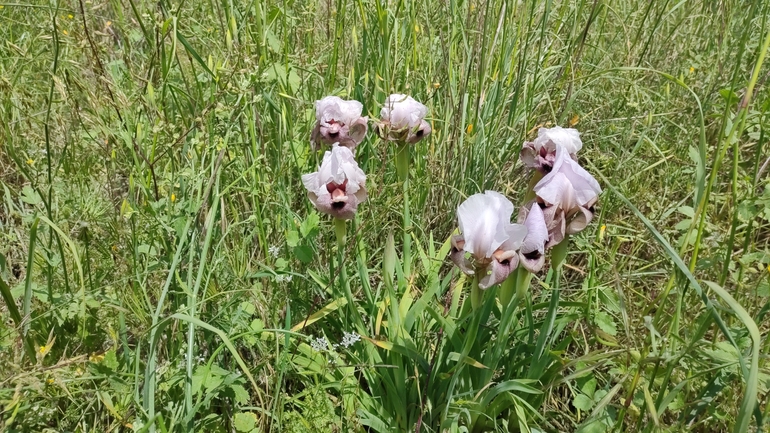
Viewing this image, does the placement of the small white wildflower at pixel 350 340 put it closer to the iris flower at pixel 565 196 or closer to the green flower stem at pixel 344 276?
the green flower stem at pixel 344 276

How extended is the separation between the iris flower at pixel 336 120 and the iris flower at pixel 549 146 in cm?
41

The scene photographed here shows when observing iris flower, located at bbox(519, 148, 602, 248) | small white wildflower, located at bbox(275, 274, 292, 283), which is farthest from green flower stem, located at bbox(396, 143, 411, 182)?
iris flower, located at bbox(519, 148, 602, 248)

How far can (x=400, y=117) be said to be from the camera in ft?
4.43

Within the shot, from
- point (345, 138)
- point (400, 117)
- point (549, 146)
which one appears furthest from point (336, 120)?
point (549, 146)

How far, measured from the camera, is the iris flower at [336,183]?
3.86ft

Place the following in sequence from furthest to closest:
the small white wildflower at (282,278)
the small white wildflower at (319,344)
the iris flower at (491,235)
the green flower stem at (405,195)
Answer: the green flower stem at (405,195) → the small white wildflower at (282,278) → the small white wildflower at (319,344) → the iris flower at (491,235)

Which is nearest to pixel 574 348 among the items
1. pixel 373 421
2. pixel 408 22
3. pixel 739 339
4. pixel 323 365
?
pixel 739 339

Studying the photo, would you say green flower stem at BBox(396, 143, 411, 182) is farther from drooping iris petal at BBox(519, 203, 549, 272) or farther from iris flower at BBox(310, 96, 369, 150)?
drooping iris petal at BBox(519, 203, 549, 272)

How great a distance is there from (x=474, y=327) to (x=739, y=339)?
21.1 inches

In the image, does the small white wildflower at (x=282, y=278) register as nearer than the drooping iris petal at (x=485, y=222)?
No

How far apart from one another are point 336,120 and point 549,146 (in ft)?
1.63

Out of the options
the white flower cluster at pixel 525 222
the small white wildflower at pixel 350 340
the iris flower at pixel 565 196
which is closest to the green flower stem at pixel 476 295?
the white flower cluster at pixel 525 222

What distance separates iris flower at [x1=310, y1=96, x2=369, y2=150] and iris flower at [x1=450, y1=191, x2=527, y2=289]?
0.44 m

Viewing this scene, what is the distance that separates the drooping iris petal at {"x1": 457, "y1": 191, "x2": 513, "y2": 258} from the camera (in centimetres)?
97
